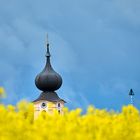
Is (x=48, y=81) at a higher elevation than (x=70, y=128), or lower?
higher

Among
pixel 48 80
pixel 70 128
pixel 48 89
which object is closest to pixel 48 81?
pixel 48 80

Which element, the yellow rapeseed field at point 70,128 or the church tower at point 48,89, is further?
the church tower at point 48,89

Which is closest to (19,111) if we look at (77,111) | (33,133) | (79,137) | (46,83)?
(77,111)

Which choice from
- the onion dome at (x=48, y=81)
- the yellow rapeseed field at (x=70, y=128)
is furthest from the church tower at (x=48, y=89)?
the yellow rapeseed field at (x=70, y=128)

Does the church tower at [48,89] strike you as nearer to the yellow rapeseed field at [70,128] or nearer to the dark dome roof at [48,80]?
the dark dome roof at [48,80]

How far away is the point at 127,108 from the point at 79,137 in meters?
3.30

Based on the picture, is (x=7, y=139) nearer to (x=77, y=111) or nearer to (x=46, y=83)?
(x=77, y=111)

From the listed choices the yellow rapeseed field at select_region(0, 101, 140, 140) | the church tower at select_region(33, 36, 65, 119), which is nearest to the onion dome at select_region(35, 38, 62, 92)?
the church tower at select_region(33, 36, 65, 119)

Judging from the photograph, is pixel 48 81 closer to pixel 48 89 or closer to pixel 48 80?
pixel 48 80

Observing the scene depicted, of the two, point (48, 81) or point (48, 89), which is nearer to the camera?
point (48, 89)

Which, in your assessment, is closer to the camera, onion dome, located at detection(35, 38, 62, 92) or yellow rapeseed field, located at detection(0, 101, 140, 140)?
yellow rapeseed field, located at detection(0, 101, 140, 140)

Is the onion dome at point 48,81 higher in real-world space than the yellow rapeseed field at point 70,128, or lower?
higher

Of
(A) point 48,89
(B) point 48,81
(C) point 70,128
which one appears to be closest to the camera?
(C) point 70,128

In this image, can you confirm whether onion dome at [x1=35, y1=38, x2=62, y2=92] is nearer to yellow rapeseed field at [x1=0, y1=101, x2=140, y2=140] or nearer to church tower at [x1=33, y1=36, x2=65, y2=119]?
church tower at [x1=33, y1=36, x2=65, y2=119]
